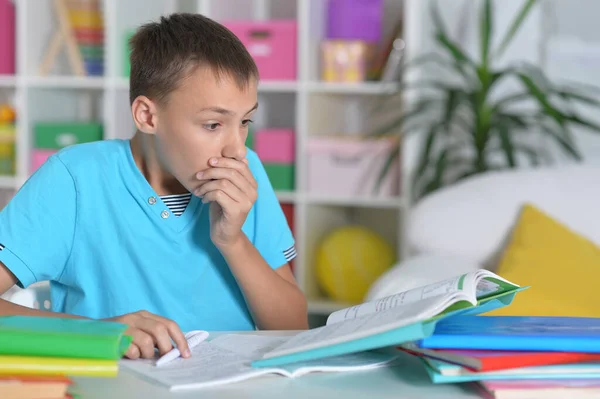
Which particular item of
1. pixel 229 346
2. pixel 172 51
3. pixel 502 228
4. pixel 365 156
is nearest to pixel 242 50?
pixel 172 51

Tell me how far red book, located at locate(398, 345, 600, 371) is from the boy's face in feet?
1.67

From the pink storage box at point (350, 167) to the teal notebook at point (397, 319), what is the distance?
7.46 feet

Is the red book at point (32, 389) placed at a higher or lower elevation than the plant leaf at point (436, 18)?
lower

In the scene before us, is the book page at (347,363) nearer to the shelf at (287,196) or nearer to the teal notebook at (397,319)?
the teal notebook at (397,319)

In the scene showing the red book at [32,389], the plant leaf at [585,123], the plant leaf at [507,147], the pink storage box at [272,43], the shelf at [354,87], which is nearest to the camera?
the red book at [32,389]

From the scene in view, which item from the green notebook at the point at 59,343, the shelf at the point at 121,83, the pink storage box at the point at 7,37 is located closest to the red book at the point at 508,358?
the green notebook at the point at 59,343

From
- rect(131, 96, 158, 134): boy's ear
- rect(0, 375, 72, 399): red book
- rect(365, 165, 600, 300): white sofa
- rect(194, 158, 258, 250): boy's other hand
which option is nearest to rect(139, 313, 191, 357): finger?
rect(0, 375, 72, 399): red book

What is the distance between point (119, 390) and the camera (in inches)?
33.3

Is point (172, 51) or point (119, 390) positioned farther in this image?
point (172, 51)

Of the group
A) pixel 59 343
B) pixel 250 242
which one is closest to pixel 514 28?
pixel 250 242

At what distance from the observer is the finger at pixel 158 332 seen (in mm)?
961

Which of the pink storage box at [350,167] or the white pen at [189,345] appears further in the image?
the pink storage box at [350,167]

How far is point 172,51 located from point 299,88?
6.74 feet

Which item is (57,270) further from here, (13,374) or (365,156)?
(365,156)
